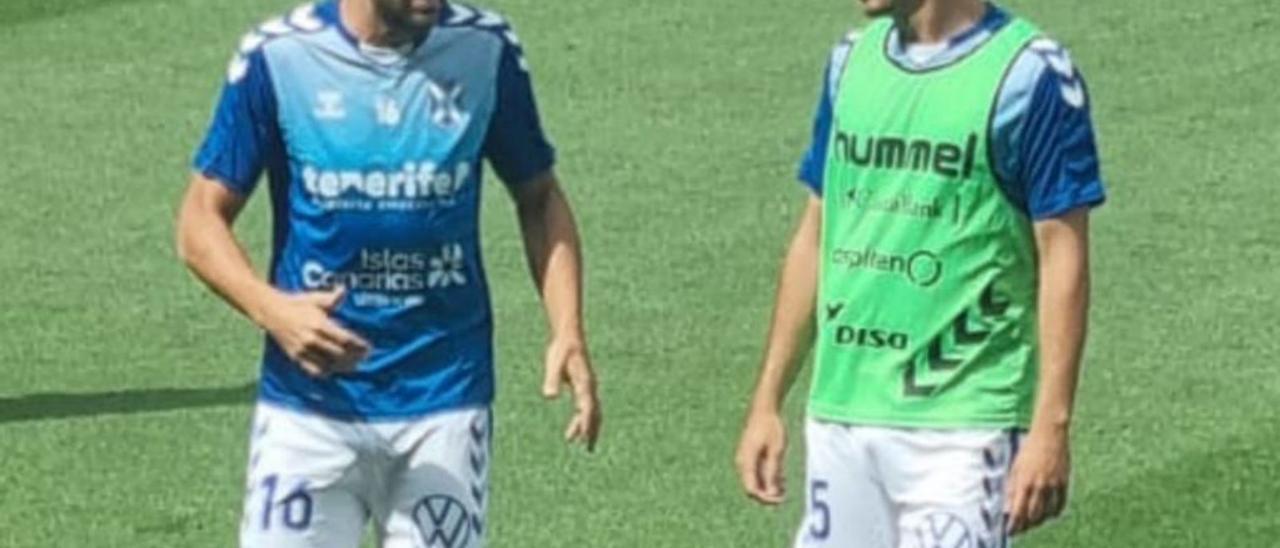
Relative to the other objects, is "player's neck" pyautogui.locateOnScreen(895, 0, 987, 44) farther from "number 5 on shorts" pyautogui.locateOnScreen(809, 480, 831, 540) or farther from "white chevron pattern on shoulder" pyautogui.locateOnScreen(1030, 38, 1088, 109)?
"number 5 on shorts" pyautogui.locateOnScreen(809, 480, 831, 540)

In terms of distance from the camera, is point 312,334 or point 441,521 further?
point 441,521

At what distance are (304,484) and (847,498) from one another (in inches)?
39.0

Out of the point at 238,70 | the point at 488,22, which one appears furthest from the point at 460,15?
the point at 238,70

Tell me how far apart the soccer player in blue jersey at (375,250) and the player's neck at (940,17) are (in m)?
0.76

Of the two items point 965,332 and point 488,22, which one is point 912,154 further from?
point 488,22

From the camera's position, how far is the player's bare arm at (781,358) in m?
6.62

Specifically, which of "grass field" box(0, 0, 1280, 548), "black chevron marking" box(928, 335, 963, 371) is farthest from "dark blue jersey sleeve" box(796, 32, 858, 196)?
"grass field" box(0, 0, 1280, 548)

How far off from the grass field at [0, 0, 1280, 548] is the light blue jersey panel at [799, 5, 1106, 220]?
334 cm

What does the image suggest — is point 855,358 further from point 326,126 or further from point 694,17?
point 694,17

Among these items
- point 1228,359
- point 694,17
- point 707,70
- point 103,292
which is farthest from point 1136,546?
point 694,17

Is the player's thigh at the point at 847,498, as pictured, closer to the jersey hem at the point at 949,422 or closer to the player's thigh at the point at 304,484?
the jersey hem at the point at 949,422

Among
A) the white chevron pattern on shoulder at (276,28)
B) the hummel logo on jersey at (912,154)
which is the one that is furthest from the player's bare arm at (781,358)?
the white chevron pattern on shoulder at (276,28)

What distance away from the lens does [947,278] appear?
6344 mm

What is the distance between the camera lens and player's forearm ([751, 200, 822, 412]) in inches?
261
